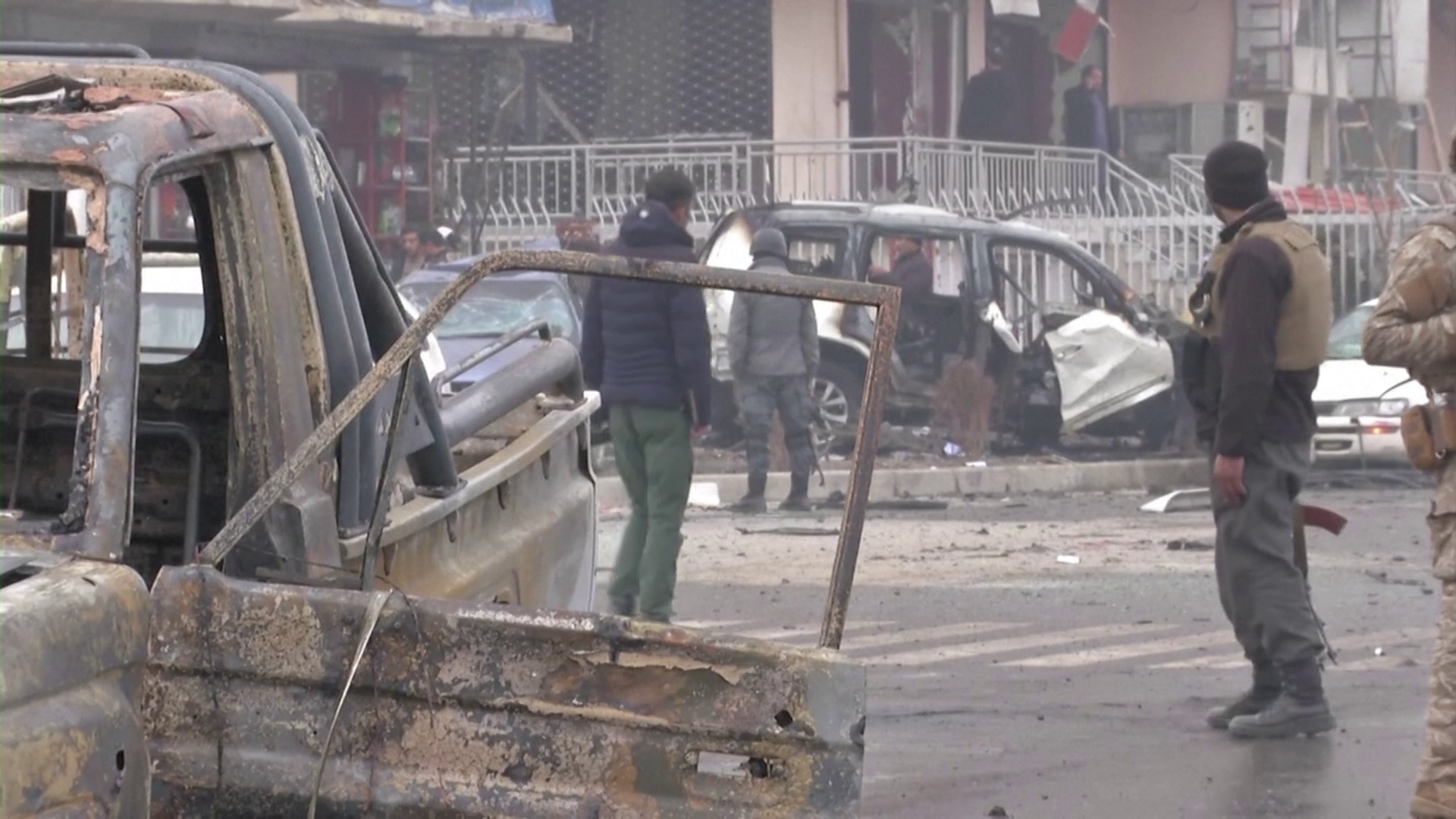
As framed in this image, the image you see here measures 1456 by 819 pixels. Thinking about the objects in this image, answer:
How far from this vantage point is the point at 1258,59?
30.6 m

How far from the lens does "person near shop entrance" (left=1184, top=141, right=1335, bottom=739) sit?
6.43 m

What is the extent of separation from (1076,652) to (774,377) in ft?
19.6

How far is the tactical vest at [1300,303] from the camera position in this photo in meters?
6.54

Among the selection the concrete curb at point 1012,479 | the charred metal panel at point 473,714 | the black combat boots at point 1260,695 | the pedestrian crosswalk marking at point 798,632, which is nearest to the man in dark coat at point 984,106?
the concrete curb at point 1012,479

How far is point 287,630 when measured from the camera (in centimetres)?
282

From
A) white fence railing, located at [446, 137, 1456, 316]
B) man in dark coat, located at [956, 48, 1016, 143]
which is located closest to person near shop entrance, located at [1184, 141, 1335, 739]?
white fence railing, located at [446, 137, 1456, 316]

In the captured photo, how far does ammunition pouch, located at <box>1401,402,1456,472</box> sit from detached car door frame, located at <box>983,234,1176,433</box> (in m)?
11.4

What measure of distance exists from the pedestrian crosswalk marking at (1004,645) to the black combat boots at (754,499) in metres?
5.07

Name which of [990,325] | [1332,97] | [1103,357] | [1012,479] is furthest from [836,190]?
[1332,97]

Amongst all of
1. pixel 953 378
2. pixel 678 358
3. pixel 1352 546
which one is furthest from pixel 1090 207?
pixel 678 358

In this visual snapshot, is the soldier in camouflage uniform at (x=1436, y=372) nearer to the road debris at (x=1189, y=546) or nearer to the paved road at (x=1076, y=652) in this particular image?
the paved road at (x=1076, y=652)

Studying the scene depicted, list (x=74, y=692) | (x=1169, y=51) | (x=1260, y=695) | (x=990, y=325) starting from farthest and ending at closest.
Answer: (x=1169, y=51) → (x=990, y=325) → (x=1260, y=695) → (x=74, y=692)

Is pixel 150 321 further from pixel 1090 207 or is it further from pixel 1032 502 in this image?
pixel 1090 207

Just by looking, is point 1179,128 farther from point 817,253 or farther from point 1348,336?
point 817,253
